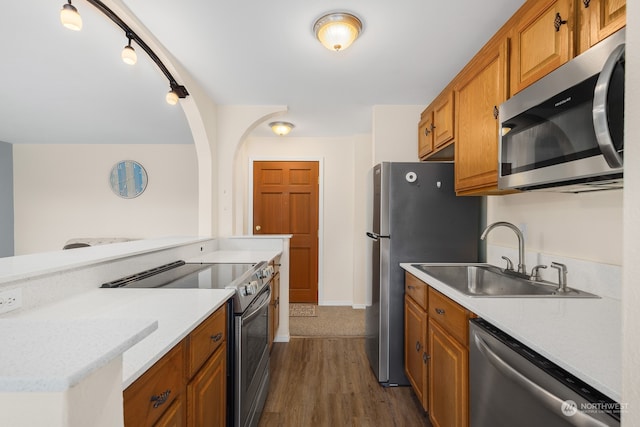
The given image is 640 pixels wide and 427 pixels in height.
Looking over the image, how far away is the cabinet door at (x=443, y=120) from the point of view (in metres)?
2.01

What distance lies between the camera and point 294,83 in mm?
2340

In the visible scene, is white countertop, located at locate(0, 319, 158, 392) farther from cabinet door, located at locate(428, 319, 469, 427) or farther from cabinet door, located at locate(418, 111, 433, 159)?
cabinet door, located at locate(418, 111, 433, 159)

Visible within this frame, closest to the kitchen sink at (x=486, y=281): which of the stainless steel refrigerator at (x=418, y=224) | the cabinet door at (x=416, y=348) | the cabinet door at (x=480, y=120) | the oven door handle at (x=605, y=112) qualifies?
the stainless steel refrigerator at (x=418, y=224)

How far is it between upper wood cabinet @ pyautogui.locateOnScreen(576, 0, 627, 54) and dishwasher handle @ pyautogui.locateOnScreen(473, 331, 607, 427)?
44.8 inches

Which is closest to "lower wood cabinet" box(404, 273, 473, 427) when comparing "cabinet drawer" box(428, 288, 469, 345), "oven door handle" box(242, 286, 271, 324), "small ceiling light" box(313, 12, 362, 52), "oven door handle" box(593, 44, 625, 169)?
"cabinet drawer" box(428, 288, 469, 345)

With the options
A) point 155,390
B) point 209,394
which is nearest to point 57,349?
point 155,390

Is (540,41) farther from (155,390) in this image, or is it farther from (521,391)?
(155,390)

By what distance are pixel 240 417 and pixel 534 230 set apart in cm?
184

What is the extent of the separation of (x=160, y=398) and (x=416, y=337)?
152cm

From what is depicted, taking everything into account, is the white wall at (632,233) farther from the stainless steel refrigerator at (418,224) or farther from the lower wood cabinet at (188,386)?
the stainless steel refrigerator at (418,224)

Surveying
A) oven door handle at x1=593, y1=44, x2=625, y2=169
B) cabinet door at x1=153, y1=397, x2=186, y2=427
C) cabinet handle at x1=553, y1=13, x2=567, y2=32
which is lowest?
cabinet door at x1=153, y1=397, x2=186, y2=427

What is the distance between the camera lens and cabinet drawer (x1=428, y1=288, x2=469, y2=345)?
Result: 1265 millimetres

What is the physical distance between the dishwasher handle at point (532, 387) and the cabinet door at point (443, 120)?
142cm

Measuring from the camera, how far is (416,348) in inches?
72.6
